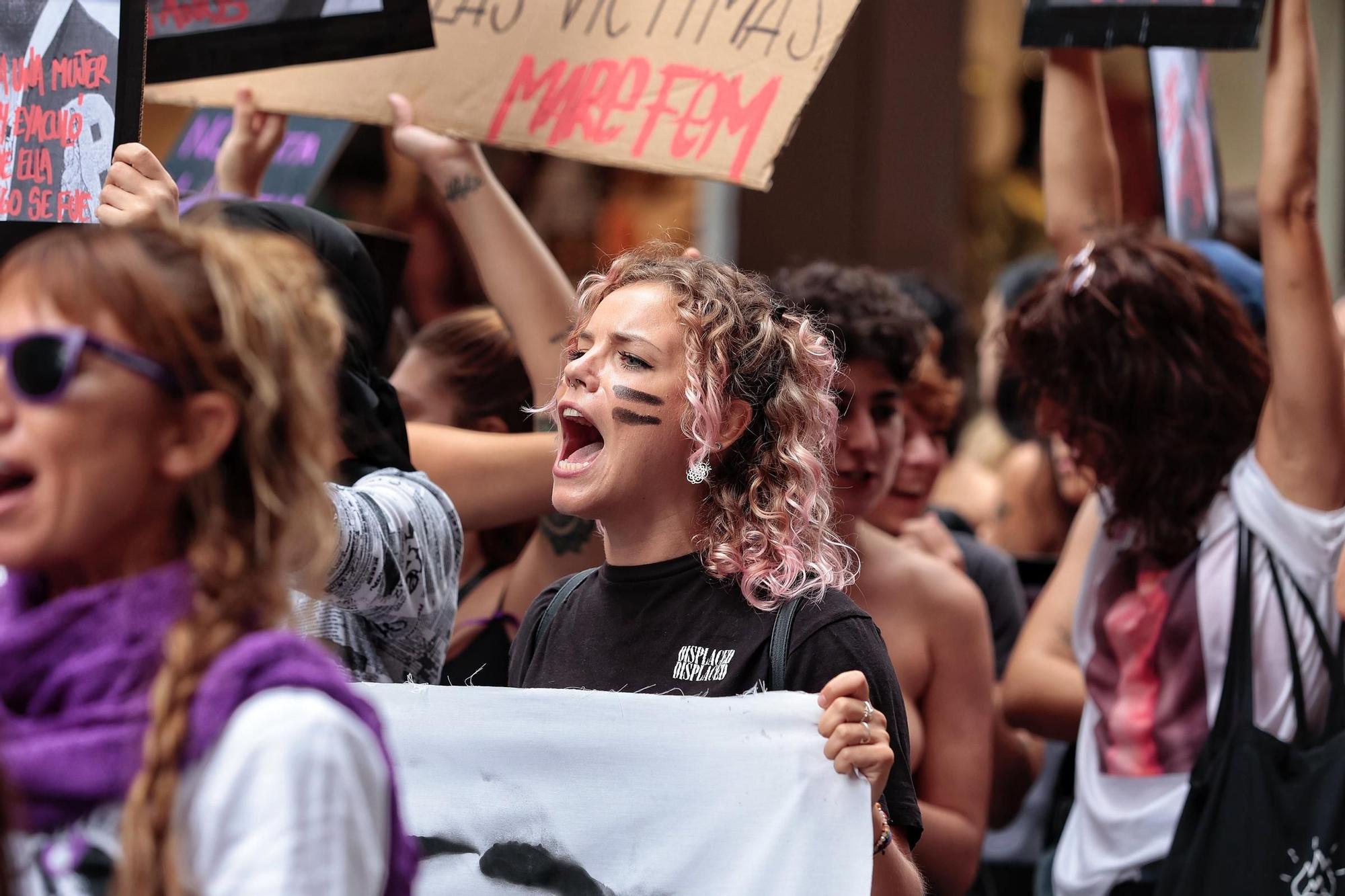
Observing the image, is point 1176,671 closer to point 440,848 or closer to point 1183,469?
point 1183,469

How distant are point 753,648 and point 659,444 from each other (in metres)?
0.36

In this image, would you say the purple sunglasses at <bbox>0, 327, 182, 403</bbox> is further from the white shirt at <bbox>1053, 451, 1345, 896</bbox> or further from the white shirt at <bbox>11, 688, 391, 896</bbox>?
the white shirt at <bbox>1053, 451, 1345, 896</bbox>

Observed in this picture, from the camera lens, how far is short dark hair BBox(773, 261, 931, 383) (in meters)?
3.35

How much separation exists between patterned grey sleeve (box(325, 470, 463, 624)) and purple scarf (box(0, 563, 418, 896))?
2.62ft

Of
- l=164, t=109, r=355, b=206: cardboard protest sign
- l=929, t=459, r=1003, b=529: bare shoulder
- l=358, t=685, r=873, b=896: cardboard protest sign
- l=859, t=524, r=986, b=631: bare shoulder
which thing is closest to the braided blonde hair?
l=358, t=685, r=873, b=896: cardboard protest sign

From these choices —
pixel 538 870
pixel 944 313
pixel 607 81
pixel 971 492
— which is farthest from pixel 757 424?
pixel 971 492

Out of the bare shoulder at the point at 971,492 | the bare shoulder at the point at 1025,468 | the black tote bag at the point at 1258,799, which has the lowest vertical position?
the bare shoulder at the point at 971,492

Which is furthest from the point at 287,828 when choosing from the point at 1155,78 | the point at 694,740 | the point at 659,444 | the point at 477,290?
the point at 477,290

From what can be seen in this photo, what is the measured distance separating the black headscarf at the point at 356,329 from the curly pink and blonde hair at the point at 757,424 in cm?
34

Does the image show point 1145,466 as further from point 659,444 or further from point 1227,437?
point 659,444

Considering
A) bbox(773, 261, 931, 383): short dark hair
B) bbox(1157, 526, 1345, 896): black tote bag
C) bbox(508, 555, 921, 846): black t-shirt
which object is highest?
bbox(773, 261, 931, 383): short dark hair

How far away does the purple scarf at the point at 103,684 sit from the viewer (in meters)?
1.26

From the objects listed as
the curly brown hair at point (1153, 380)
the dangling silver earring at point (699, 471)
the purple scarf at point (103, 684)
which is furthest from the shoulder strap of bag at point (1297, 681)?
the purple scarf at point (103, 684)

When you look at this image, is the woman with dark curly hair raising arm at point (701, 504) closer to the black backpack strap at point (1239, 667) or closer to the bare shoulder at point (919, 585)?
A: the bare shoulder at point (919, 585)
